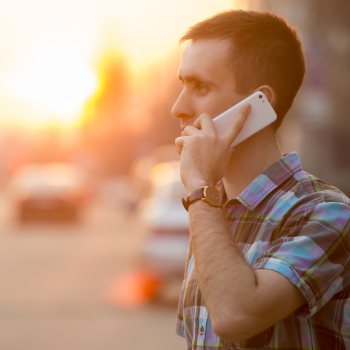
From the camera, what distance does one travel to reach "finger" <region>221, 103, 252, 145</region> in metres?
2.15

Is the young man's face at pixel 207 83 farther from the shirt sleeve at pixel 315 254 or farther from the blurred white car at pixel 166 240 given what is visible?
the blurred white car at pixel 166 240

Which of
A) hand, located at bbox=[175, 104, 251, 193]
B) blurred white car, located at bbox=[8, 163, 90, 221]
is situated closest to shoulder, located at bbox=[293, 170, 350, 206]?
hand, located at bbox=[175, 104, 251, 193]

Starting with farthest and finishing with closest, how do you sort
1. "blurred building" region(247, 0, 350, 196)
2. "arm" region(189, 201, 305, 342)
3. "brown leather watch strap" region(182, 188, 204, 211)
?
"blurred building" region(247, 0, 350, 196) < "brown leather watch strap" region(182, 188, 204, 211) < "arm" region(189, 201, 305, 342)

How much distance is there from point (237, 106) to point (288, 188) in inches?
15.7

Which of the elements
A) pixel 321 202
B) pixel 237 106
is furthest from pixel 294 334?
pixel 237 106

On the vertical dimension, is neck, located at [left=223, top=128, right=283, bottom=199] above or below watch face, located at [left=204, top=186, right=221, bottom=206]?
above

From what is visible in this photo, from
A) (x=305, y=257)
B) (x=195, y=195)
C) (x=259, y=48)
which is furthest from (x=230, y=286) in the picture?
(x=259, y=48)

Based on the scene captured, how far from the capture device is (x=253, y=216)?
83.5 inches

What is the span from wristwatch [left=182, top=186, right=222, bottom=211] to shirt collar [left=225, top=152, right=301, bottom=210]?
0.71ft

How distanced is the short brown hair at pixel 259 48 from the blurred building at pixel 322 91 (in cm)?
670

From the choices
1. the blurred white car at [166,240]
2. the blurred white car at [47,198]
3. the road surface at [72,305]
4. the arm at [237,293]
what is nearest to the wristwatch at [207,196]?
the arm at [237,293]

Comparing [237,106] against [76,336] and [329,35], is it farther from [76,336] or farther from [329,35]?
[329,35]

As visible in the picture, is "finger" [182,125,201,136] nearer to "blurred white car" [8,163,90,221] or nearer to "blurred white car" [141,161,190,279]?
"blurred white car" [141,161,190,279]

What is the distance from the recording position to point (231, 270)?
176cm
